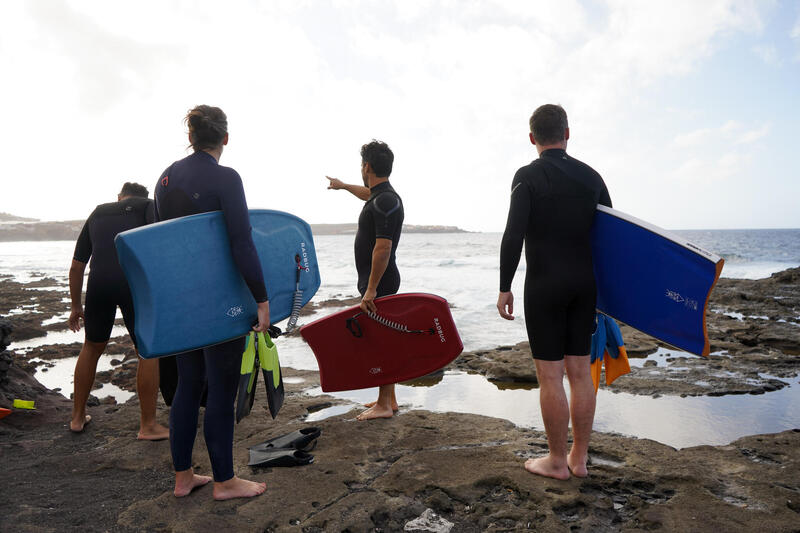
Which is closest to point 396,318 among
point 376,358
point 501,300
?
point 376,358

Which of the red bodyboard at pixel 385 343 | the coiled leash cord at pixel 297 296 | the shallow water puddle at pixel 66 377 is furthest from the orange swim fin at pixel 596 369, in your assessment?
the shallow water puddle at pixel 66 377

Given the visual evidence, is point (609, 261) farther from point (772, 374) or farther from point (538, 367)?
point (772, 374)

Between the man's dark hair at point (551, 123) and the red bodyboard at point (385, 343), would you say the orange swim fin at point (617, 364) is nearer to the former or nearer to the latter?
the red bodyboard at point (385, 343)

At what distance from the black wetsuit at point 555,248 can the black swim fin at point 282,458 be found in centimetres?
154

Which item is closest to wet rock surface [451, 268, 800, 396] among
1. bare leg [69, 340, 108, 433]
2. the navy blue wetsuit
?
the navy blue wetsuit

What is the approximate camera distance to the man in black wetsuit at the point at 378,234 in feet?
11.2

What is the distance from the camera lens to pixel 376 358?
11.6 ft

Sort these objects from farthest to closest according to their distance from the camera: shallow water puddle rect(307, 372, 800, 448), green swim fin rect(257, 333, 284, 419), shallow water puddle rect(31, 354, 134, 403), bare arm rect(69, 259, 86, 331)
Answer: shallow water puddle rect(31, 354, 134, 403) → shallow water puddle rect(307, 372, 800, 448) → bare arm rect(69, 259, 86, 331) → green swim fin rect(257, 333, 284, 419)

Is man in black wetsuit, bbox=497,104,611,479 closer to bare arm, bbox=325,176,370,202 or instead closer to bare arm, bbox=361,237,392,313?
bare arm, bbox=361,237,392,313

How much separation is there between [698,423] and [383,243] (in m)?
2.99

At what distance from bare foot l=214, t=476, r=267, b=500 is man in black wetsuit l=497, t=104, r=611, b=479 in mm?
1550

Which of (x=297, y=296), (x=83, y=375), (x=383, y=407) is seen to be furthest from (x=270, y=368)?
(x=83, y=375)

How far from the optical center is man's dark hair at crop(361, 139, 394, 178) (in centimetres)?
360

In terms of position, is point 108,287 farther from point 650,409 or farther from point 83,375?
point 650,409
